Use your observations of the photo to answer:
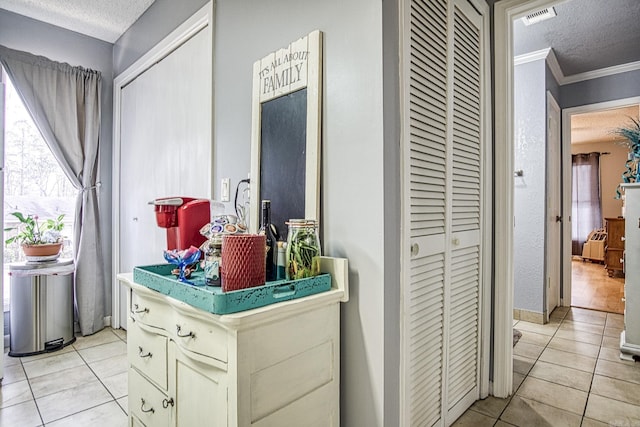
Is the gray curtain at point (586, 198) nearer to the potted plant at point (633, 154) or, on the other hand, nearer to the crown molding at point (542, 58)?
the crown molding at point (542, 58)

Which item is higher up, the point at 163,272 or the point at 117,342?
the point at 163,272

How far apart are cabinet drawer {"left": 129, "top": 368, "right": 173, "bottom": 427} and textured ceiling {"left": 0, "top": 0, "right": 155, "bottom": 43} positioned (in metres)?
2.65

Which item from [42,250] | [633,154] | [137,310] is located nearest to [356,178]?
[137,310]

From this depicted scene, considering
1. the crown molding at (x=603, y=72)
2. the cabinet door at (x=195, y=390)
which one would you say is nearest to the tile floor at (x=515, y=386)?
the cabinet door at (x=195, y=390)

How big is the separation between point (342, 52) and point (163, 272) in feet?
3.72

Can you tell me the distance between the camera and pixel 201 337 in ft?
3.39

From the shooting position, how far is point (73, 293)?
2932 mm

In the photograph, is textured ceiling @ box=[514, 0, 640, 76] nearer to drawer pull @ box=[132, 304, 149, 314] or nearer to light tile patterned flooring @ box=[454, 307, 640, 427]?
light tile patterned flooring @ box=[454, 307, 640, 427]

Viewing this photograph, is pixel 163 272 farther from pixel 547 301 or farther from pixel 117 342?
pixel 547 301

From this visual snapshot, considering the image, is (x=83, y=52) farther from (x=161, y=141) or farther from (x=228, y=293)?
(x=228, y=293)

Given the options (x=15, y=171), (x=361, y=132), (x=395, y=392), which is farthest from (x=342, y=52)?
(x=15, y=171)

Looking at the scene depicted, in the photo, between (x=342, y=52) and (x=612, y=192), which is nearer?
(x=342, y=52)

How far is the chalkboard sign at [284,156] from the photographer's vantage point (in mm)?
1439

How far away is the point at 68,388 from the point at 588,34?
186 inches
